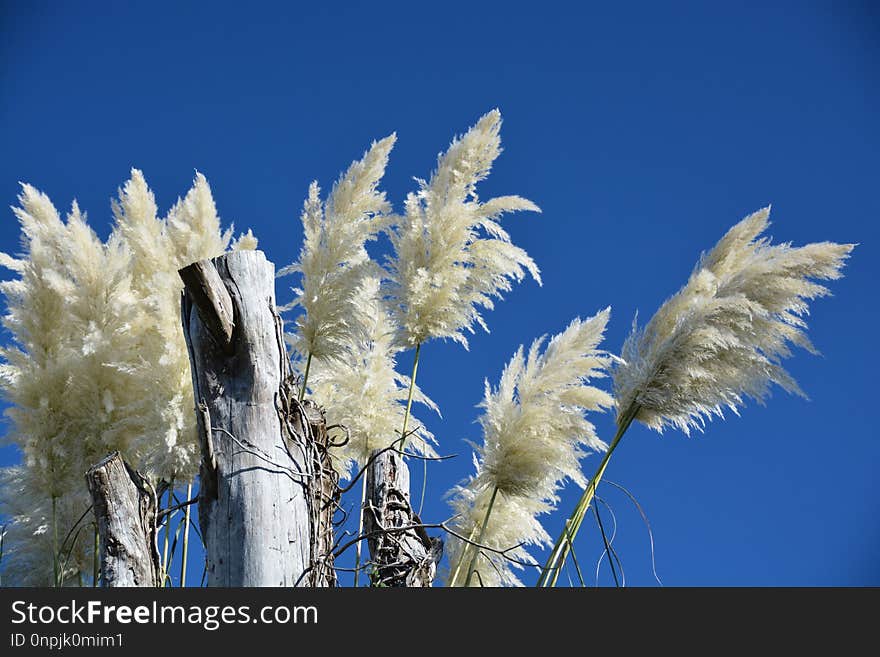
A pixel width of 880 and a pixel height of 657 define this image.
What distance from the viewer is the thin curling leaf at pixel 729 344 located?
2793 millimetres

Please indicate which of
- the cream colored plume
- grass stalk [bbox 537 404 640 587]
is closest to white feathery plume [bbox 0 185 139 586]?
the cream colored plume

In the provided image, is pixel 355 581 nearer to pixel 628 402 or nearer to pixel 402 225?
pixel 628 402

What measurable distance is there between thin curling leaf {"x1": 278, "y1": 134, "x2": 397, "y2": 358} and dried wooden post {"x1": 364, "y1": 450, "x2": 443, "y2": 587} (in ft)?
1.69

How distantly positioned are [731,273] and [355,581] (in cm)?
168

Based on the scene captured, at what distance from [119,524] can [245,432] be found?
416mm

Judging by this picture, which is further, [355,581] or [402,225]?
[402,225]

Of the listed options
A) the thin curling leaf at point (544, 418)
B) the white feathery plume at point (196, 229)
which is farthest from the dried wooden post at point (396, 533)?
the white feathery plume at point (196, 229)

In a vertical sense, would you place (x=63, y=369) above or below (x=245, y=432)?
above

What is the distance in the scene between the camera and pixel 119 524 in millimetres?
2094

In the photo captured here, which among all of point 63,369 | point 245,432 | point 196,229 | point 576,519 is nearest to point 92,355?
point 63,369

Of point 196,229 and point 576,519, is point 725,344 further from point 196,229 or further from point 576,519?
point 196,229
